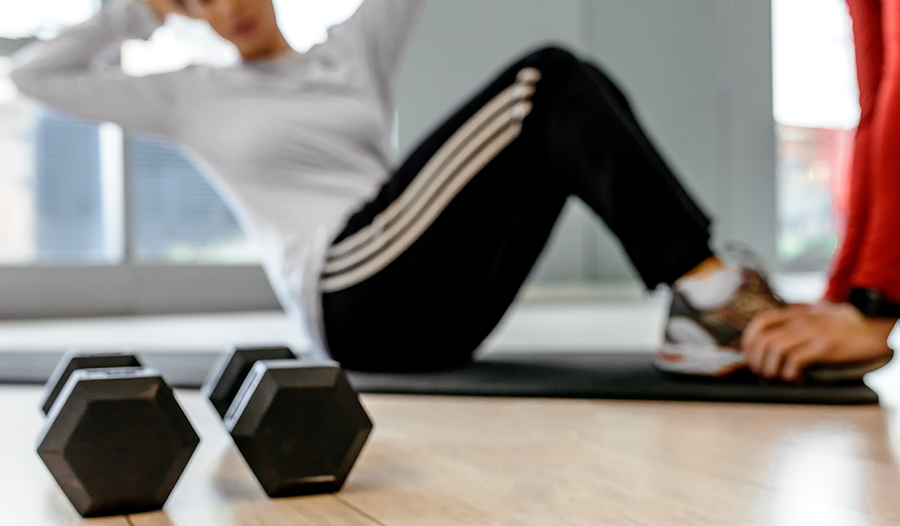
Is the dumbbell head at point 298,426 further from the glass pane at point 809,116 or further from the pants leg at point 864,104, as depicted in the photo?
the glass pane at point 809,116


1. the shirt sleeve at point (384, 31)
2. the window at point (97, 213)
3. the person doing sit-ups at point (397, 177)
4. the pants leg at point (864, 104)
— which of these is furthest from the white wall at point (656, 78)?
the pants leg at point (864, 104)

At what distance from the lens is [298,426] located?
0.57 metres

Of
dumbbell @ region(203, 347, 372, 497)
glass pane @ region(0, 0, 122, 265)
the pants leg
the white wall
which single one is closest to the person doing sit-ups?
the pants leg

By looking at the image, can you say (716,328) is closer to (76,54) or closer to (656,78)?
(76,54)

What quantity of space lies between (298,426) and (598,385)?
25.4 inches

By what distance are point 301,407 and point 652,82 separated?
174 inches

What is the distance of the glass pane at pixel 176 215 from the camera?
3.47m

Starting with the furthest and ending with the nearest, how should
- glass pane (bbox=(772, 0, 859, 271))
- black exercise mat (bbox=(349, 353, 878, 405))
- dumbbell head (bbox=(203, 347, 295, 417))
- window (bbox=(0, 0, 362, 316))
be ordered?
1. glass pane (bbox=(772, 0, 859, 271))
2. window (bbox=(0, 0, 362, 316))
3. black exercise mat (bbox=(349, 353, 878, 405))
4. dumbbell head (bbox=(203, 347, 295, 417))

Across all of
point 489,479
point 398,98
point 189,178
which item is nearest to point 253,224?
point 489,479

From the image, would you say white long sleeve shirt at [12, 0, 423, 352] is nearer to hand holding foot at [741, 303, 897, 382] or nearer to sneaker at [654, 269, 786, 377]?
sneaker at [654, 269, 786, 377]

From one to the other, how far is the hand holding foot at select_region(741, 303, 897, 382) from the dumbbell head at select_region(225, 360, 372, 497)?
65 cm

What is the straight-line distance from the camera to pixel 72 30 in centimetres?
159

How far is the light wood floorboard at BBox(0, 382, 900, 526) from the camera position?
56cm

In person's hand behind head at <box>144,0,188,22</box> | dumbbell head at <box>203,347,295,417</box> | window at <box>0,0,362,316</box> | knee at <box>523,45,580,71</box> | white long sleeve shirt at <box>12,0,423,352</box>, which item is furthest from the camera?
window at <box>0,0,362,316</box>
